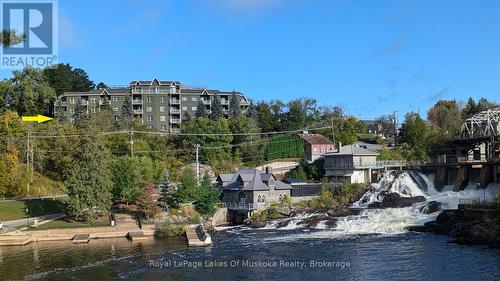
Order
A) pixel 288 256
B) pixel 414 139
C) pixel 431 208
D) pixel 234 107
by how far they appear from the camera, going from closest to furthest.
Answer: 1. pixel 288 256
2. pixel 431 208
3. pixel 414 139
4. pixel 234 107

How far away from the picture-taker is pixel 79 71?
121875 mm

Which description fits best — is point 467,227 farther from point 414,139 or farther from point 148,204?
point 414,139

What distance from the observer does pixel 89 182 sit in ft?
198

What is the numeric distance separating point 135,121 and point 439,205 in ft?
186

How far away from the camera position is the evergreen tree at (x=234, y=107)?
10281cm

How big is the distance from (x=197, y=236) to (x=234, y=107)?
2120 inches

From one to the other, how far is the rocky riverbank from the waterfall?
6.70 feet

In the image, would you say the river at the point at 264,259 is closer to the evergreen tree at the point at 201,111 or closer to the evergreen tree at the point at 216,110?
the evergreen tree at the point at 216,110

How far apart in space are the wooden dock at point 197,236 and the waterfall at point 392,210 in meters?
8.69

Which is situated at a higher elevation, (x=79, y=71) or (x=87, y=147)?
(x=79, y=71)

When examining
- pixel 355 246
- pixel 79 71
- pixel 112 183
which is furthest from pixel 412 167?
pixel 79 71

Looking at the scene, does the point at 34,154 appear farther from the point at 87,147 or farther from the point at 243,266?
the point at 243,266

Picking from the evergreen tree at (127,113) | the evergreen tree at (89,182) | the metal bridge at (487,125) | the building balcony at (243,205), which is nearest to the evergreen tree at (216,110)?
the evergreen tree at (127,113)

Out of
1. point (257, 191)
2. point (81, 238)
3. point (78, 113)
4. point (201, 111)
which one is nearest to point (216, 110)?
point (201, 111)
